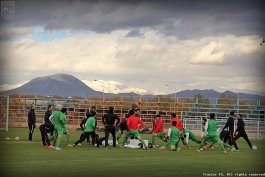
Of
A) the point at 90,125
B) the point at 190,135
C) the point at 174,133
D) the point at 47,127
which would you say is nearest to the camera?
the point at 174,133

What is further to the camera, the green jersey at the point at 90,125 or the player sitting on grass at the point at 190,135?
the player sitting on grass at the point at 190,135

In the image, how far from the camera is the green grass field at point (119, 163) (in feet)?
56.3

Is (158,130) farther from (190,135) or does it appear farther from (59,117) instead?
(59,117)

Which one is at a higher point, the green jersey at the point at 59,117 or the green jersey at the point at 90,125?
the green jersey at the point at 59,117

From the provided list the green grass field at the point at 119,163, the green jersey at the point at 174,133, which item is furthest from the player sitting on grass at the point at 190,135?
the green grass field at the point at 119,163

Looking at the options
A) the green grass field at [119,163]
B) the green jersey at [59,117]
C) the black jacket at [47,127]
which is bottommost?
the green grass field at [119,163]

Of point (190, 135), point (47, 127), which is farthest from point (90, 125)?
point (190, 135)

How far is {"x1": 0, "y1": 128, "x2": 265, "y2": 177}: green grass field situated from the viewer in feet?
56.3

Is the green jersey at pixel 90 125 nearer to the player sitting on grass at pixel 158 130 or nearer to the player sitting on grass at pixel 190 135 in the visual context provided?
the player sitting on grass at pixel 158 130

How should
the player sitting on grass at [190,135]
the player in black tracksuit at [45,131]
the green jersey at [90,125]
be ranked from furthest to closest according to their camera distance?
the player sitting on grass at [190,135] < the green jersey at [90,125] < the player in black tracksuit at [45,131]

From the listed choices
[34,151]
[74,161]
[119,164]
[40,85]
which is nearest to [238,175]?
[119,164]

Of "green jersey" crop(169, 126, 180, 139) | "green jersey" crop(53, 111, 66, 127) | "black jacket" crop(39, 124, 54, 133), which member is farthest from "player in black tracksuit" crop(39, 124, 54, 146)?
"green jersey" crop(169, 126, 180, 139)

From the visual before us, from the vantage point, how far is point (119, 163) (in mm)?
19703

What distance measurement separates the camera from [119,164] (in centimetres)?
1938
